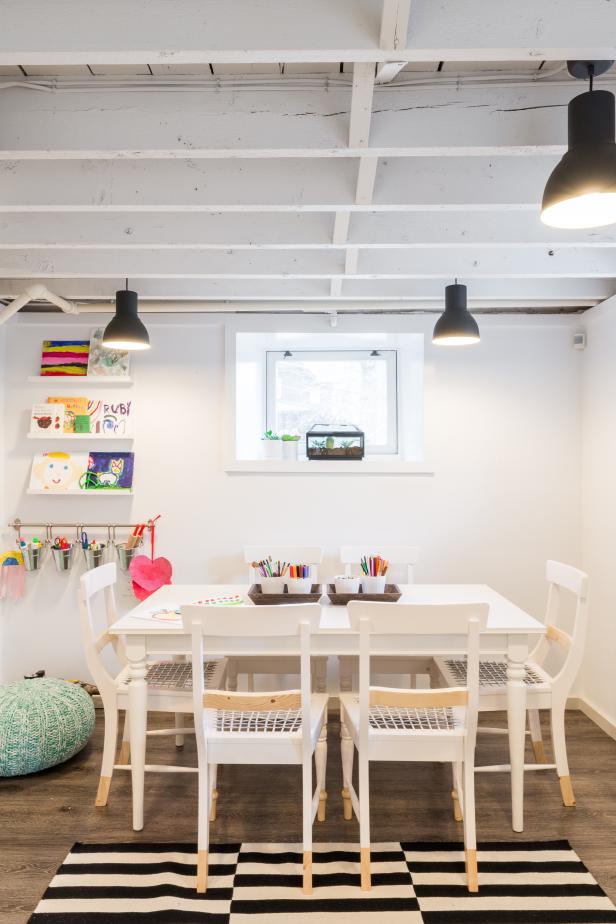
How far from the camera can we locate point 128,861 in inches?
88.2

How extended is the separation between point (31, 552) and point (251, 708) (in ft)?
6.90

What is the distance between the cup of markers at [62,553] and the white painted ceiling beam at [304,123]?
7.73 feet

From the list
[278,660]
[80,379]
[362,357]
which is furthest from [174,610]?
[362,357]

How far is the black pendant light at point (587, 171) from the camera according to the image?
1.41 m

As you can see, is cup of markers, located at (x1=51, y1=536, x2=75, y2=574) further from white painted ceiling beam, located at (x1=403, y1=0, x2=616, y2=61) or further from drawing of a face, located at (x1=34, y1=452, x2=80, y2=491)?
white painted ceiling beam, located at (x1=403, y1=0, x2=616, y2=61)

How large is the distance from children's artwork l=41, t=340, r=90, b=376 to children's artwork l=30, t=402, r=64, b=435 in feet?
0.66

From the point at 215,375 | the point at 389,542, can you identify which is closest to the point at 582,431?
the point at 389,542

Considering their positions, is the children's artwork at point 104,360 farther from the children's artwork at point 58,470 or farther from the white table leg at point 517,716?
the white table leg at point 517,716

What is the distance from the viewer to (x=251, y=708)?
A: 2.12 metres

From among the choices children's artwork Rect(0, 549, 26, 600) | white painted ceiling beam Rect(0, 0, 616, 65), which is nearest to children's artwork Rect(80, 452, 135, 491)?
children's artwork Rect(0, 549, 26, 600)

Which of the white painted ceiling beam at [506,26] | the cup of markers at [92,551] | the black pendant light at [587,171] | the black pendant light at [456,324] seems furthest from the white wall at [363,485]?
the white painted ceiling beam at [506,26]

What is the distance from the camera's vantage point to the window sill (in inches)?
146

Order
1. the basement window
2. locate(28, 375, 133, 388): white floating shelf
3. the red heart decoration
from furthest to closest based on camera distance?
the basement window → locate(28, 375, 133, 388): white floating shelf → the red heart decoration

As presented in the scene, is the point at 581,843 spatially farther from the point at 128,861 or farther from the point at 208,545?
the point at 208,545
